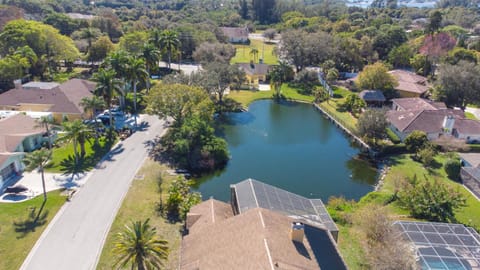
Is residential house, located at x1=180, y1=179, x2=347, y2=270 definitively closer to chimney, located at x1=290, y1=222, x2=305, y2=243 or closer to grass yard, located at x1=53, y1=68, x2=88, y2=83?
chimney, located at x1=290, y1=222, x2=305, y2=243

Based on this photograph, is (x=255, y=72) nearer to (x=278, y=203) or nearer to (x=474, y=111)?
(x=474, y=111)

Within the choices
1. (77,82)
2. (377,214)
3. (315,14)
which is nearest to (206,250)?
(377,214)

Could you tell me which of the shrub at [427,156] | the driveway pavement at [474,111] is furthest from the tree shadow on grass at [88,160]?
the driveway pavement at [474,111]

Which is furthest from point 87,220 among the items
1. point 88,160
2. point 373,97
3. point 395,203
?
point 373,97

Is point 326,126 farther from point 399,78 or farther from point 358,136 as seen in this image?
point 399,78

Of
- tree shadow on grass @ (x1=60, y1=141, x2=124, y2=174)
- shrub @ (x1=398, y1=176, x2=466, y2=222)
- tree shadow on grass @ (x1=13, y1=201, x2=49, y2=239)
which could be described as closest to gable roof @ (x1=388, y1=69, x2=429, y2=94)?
shrub @ (x1=398, y1=176, x2=466, y2=222)
